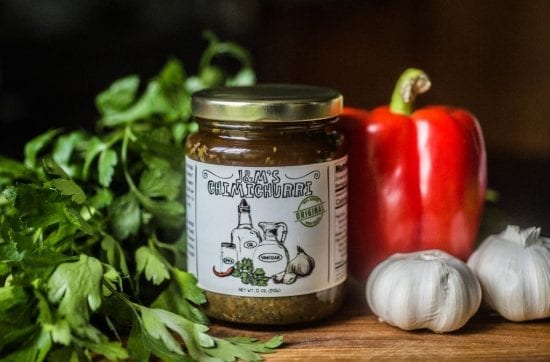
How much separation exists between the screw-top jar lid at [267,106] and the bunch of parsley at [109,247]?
18 centimetres

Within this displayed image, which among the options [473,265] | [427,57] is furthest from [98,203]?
[427,57]

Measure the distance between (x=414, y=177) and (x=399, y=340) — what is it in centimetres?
23

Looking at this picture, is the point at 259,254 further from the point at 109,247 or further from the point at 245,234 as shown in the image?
the point at 109,247

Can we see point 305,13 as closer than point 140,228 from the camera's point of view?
No

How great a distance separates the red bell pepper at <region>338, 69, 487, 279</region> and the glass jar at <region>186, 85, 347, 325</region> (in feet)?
0.29

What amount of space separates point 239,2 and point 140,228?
0.99m

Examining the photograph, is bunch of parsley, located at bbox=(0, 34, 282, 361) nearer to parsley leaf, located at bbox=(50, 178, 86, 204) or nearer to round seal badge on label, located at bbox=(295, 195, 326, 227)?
parsley leaf, located at bbox=(50, 178, 86, 204)

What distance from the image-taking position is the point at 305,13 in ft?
6.86

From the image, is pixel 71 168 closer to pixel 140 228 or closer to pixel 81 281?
pixel 140 228

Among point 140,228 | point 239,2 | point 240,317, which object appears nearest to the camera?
point 240,317

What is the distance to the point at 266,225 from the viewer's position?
3.14 feet

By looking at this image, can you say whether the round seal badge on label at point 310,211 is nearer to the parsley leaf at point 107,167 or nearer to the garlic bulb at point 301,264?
the garlic bulb at point 301,264

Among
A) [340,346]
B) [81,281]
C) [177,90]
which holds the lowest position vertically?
[340,346]

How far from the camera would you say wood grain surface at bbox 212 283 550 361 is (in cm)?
94
